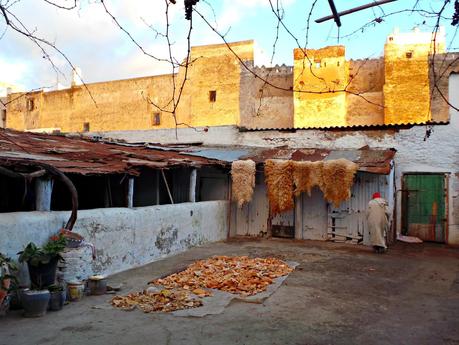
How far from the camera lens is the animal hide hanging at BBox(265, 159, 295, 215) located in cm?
1259

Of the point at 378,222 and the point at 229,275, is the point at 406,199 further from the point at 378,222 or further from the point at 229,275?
the point at 229,275

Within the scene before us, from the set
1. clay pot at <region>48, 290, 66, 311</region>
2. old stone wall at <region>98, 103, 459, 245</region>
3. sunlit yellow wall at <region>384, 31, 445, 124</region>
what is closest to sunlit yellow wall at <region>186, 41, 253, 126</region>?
sunlit yellow wall at <region>384, 31, 445, 124</region>

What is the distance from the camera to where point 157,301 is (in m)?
6.17

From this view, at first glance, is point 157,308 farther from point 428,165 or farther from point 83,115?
point 83,115

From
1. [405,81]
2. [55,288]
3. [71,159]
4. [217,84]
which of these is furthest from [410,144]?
[217,84]

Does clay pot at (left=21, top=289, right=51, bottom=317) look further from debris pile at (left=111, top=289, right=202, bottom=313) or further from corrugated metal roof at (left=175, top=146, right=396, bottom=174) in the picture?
corrugated metal roof at (left=175, top=146, right=396, bottom=174)

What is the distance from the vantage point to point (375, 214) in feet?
37.0

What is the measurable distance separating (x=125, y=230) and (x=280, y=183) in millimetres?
5573

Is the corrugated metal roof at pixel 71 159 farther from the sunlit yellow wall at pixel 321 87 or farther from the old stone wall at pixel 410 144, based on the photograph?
the sunlit yellow wall at pixel 321 87

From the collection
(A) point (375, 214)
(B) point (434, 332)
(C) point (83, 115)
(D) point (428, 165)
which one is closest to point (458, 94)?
(D) point (428, 165)

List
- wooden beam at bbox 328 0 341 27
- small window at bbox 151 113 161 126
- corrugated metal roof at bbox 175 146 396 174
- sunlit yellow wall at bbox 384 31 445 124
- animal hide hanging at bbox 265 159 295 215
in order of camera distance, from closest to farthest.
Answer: wooden beam at bbox 328 0 341 27
corrugated metal roof at bbox 175 146 396 174
animal hide hanging at bbox 265 159 295 215
sunlit yellow wall at bbox 384 31 445 124
small window at bbox 151 113 161 126

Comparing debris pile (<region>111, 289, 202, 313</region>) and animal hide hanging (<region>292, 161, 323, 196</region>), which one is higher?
animal hide hanging (<region>292, 161, 323, 196</region>)

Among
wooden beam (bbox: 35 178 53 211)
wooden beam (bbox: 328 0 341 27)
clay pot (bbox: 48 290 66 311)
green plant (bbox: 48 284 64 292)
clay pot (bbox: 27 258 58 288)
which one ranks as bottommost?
clay pot (bbox: 48 290 66 311)

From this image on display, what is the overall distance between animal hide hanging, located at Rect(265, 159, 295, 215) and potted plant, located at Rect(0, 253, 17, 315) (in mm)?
8368
